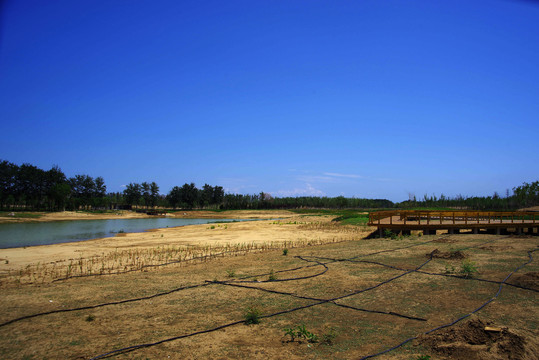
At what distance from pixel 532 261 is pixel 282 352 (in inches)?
432

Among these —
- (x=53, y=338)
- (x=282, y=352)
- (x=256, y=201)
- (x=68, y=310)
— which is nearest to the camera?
(x=282, y=352)

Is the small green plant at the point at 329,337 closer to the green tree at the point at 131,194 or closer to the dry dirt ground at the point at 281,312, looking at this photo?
the dry dirt ground at the point at 281,312

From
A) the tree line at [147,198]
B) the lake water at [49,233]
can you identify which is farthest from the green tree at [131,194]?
the lake water at [49,233]

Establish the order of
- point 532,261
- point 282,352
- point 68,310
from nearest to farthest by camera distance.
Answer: point 282,352, point 68,310, point 532,261

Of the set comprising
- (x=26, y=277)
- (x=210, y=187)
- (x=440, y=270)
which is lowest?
(x=26, y=277)

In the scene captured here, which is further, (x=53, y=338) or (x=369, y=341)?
(x=53, y=338)

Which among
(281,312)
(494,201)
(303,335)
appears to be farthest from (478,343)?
(494,201)

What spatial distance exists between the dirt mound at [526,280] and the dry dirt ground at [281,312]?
4cm

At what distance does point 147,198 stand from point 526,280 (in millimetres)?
114582

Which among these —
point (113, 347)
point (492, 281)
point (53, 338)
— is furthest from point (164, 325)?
point (492, 281)

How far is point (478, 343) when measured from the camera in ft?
15.9

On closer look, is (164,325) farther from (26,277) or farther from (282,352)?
(26,277)

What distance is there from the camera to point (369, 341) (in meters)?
5.34

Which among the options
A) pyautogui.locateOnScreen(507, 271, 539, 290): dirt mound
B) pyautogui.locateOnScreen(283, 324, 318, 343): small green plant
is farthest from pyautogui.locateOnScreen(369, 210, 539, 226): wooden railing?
pyautogui.locateOnScreen(283, 324, 318, 343): small green plant
